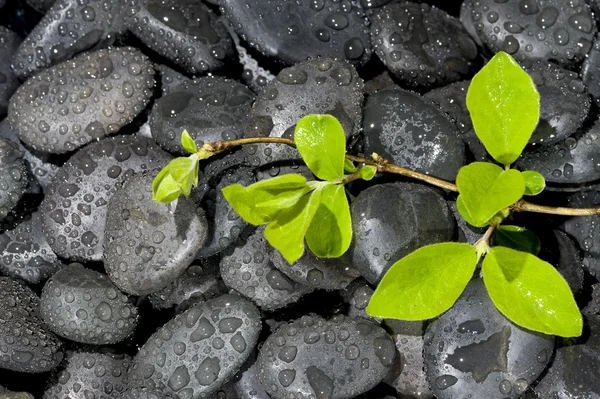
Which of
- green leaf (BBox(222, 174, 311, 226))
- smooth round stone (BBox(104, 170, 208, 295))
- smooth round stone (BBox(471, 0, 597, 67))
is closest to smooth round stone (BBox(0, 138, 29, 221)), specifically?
smooth round stone (BBox(104, 170, 208, 295))

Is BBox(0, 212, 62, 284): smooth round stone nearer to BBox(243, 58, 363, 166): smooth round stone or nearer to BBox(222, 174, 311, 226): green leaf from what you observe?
BBox(243, 58, 363, 166): smooth round stone

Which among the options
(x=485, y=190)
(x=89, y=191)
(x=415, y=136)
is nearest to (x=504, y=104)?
(x=485, y=190)

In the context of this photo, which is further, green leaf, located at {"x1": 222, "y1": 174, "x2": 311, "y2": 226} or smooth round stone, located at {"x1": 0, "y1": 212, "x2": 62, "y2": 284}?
smooth round stone, located at {"x1": 0, "y1": 212, "x2": 62, "y2": 284}

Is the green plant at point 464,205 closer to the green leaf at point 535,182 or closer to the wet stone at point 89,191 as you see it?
the green leaf at point 535,182

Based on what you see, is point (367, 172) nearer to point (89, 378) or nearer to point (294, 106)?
point (294, 106)

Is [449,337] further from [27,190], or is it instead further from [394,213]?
[27,190]
